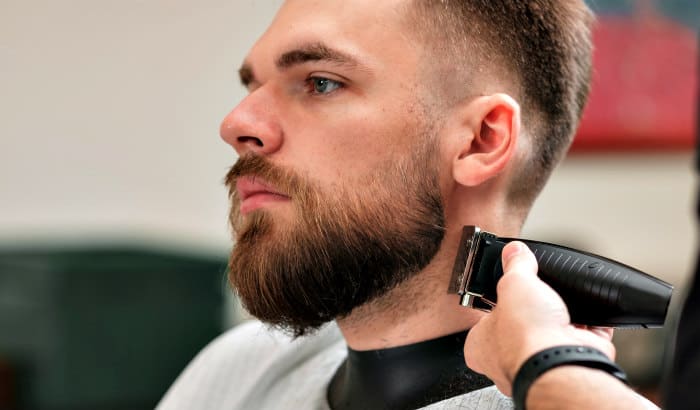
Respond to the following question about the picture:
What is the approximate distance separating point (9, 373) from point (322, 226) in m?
1.70

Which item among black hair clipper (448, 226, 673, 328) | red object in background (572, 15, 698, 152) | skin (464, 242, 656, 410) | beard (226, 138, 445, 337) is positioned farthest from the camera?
red object in background (572, 15, 698, 152)

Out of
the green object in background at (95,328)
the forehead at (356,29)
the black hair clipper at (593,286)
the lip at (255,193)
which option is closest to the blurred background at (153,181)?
the green object in background at (95,328)

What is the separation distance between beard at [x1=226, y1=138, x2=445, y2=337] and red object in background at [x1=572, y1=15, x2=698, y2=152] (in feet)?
8.38

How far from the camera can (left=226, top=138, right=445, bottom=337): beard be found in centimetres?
124

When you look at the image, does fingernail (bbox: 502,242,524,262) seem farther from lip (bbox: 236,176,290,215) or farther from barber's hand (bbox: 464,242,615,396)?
lip (bbox: 236,176,290,215)

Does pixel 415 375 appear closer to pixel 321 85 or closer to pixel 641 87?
pixel 321 85

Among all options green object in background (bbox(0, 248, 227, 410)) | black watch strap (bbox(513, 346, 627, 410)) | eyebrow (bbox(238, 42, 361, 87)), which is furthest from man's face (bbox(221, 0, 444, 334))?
green object in background (bbox(0, 248, 227, 410))

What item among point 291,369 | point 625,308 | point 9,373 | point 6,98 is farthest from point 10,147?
point 625,308

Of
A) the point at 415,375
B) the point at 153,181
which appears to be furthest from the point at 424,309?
the point at 153,181

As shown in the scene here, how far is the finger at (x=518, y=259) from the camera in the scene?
3.31ft

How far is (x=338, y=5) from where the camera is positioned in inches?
50.1

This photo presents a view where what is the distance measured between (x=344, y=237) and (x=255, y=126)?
0.21 meters

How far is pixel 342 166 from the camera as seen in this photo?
1240 millimetres

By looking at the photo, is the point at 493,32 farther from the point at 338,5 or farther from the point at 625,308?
the point at 625,308
